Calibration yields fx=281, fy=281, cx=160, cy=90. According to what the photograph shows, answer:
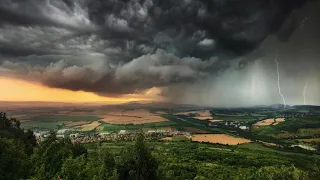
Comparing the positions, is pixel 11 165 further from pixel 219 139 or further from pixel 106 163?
pixel 219 139

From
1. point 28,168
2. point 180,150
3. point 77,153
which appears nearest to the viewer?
point 28,168

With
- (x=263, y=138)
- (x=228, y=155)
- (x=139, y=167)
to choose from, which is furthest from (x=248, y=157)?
(x=139, y=167)

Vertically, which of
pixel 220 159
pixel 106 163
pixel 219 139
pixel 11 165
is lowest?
pixel 220 159

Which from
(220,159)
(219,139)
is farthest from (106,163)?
(219,139)

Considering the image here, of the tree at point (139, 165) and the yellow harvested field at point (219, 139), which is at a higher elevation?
the tree at point (139, 165)

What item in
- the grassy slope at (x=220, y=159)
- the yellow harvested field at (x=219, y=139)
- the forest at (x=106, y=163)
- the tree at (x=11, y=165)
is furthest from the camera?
the yellow harvested field at (x=219, y=139)

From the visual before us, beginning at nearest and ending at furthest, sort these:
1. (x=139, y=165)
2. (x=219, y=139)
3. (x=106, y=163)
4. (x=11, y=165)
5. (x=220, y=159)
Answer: (x=11, y=165)
(x=139, y=165)
(x=106, y=163)
(x=220, y=159)
(x=219, y=139)

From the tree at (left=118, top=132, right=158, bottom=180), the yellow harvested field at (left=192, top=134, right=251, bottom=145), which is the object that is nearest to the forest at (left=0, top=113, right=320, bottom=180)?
the tree at (left=118, top=132, right=158, bottom=180)

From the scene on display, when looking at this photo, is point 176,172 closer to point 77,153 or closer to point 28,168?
point 77,153

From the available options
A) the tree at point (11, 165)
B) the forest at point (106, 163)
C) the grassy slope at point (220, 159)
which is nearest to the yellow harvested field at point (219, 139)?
the grassy slope at point (220, 159)

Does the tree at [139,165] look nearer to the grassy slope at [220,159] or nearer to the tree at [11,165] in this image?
the tree at [11,165]

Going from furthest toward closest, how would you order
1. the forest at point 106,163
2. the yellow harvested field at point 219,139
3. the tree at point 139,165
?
1. the yellow harvested field at point 219,139
2. the tree at point 139,165
3. the forest at point 106,163
